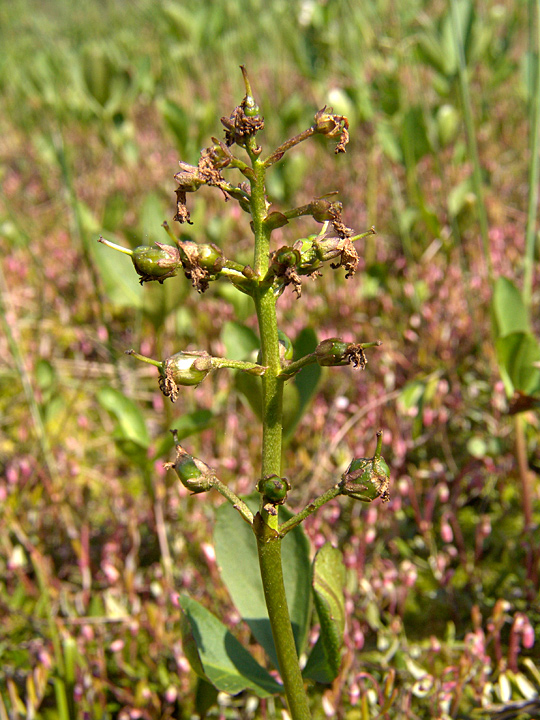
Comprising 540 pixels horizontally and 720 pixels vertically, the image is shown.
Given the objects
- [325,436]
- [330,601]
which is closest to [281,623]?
[330,601]

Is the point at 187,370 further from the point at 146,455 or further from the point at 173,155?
the point at 173,155

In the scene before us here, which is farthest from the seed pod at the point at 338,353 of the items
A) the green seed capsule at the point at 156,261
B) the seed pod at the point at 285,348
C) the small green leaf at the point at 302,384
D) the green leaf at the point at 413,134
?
the green leaf at the point at 413,134

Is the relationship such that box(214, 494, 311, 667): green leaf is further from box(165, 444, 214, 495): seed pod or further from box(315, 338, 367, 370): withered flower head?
box(315, 338, 367, 370): withered flower head

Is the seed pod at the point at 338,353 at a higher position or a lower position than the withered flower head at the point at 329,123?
lower

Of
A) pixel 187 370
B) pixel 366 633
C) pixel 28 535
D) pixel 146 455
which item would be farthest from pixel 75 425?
pixel 187 370

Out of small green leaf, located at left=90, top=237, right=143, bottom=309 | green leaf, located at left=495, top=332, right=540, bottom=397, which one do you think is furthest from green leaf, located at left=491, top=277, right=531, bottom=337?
small green leaf, located at left=90, top=237, right=143, bottom=309

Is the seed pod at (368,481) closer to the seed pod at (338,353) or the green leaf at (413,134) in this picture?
the seed pod at (338,353)

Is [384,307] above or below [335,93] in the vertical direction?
below
